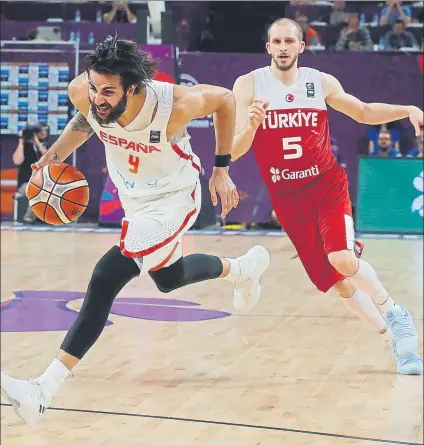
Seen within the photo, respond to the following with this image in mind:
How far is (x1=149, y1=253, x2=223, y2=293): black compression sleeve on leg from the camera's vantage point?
5.41 meters

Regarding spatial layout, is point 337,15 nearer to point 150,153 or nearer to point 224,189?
point 150,153

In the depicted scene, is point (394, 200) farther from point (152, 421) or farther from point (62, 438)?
point (62, 438)

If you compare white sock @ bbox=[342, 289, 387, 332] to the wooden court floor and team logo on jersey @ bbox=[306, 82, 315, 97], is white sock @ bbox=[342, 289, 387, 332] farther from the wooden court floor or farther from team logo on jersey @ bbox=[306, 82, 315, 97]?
team logo on jersey @ bbox=[306, 82, 315, 97]

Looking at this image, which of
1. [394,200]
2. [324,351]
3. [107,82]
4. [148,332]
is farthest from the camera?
[148,332]

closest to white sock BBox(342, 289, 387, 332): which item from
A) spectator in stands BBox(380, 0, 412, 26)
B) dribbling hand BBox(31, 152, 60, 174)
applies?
dribbling hand BBox(31, 152, 60, 174)

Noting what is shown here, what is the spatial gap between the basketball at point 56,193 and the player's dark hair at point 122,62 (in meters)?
0.63

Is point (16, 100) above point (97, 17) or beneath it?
beneath

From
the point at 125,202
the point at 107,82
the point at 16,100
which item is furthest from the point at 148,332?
the point at 107,82

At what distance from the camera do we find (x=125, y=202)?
543 centimetres

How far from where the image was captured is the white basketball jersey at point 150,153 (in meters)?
5.00

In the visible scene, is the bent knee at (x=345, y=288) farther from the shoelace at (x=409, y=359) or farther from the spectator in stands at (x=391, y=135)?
the spectator in stands at (x=391, y=135)

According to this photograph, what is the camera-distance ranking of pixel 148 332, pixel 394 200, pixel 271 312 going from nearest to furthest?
1. pixel 394 200
2. pixel 148 332
3. pixel 271 312

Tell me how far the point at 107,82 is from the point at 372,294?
7.42 ft

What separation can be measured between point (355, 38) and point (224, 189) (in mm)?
4343
